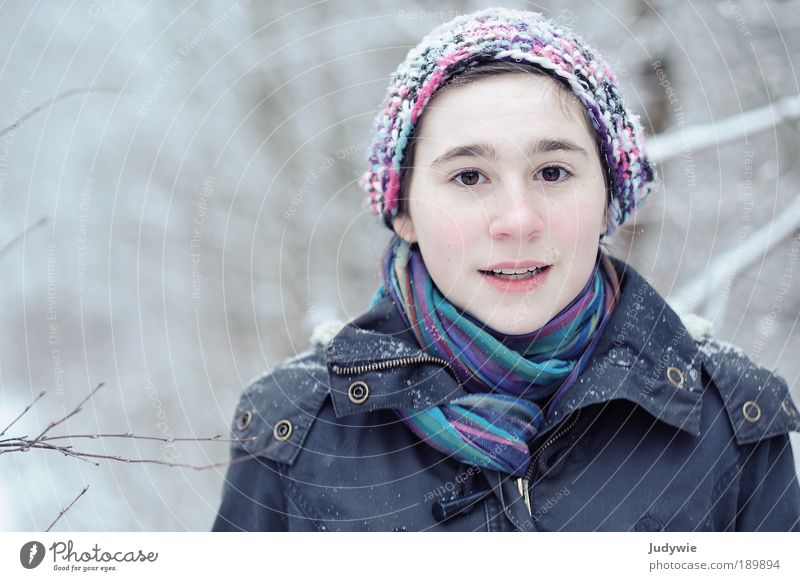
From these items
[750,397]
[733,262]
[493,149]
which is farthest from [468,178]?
[733,262]

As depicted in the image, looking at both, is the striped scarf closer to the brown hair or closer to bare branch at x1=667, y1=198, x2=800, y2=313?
the brown hair

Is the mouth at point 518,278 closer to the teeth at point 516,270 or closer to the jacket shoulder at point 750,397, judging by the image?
the teeth at point 516,270

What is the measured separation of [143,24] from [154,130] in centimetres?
39

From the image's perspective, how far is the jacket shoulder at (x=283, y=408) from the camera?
1.61 metres

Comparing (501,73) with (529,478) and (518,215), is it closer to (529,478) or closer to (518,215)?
(518,215)

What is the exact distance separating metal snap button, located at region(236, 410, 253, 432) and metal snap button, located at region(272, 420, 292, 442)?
0.08m

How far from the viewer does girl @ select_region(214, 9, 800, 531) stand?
56.3 inches

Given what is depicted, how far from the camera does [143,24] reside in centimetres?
278

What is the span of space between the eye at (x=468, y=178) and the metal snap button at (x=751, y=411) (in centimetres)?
68

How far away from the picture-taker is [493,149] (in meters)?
1.40

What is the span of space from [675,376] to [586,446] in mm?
226
